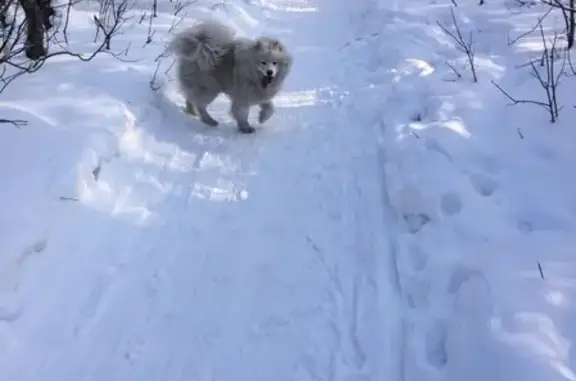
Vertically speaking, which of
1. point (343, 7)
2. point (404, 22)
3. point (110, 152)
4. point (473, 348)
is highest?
point (473, 348)

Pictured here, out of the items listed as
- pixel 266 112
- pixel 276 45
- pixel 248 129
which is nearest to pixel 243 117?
pixel 248 129

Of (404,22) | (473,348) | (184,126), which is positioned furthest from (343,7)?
(473,348)

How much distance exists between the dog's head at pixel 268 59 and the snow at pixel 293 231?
20.5 inches

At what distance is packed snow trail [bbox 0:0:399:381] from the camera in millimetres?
3391

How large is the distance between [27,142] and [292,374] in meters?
2.80

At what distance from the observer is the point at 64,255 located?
404 centimetres

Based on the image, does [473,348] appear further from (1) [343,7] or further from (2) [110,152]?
(1) [343,7]

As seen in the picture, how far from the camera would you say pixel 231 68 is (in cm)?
645

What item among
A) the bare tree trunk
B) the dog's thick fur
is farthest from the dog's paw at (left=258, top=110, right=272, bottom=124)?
the bare tree trunk

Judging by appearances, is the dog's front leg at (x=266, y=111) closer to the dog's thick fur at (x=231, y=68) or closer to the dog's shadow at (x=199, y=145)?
the dog's thick fur at (x=231, y=68)

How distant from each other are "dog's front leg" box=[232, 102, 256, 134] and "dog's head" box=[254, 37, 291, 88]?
1.03ft

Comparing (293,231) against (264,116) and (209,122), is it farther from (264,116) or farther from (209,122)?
(209,122)

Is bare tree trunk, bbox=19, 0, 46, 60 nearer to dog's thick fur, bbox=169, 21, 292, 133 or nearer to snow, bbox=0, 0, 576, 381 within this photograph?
snow, bbox=0, 0, 576, 381

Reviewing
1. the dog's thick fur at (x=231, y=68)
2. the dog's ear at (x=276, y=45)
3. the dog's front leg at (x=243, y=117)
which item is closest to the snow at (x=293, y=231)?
the dog's front leg at (x=243, y=117)
